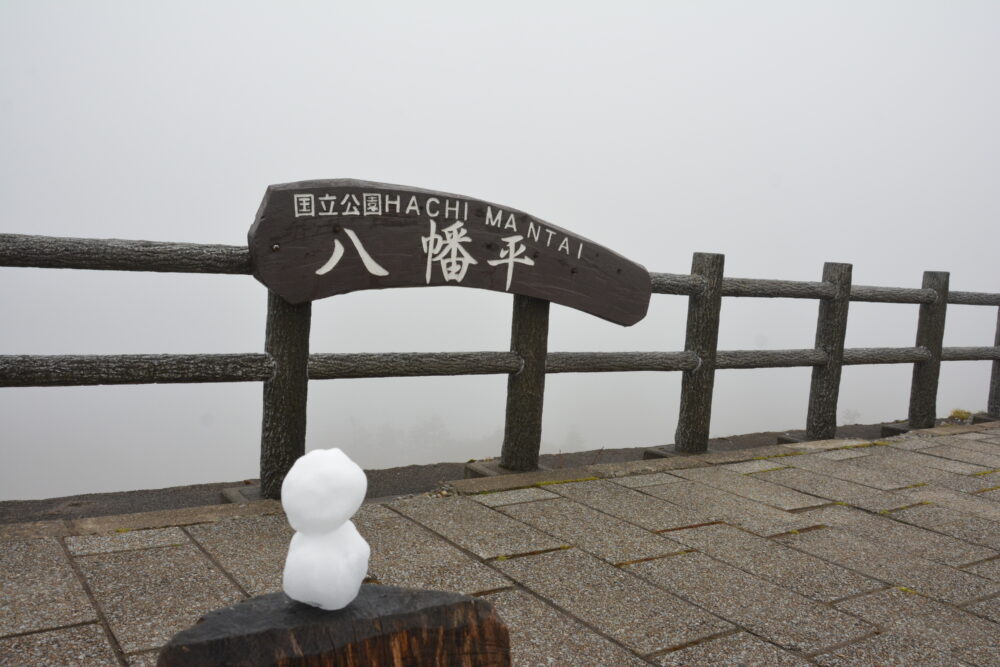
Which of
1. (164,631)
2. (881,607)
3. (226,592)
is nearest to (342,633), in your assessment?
(164,631)

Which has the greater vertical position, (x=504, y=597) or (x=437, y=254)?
(x=437, y=254)

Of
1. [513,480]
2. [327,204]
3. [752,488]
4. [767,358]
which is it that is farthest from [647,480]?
[327,204]

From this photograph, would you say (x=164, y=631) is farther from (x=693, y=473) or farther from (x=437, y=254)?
(x=693, y=473)

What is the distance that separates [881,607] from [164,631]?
1966mm

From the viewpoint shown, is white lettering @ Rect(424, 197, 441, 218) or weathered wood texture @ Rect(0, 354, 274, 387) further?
white lettering @ Rect(424, 197, 441, 218)

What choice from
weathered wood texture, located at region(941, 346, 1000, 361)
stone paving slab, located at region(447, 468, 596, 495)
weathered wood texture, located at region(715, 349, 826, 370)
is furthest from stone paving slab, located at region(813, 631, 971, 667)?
weathered wood texture, located at region(941, 346, 1000, 361)

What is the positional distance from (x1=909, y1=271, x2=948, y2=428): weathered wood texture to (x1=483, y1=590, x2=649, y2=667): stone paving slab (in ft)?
15.1

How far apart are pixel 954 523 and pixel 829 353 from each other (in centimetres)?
200

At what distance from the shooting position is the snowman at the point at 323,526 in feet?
3.96

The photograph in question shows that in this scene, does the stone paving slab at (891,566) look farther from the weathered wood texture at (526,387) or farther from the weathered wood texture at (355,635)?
the weathered wood texture at (355,635)

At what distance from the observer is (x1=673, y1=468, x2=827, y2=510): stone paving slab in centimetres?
361

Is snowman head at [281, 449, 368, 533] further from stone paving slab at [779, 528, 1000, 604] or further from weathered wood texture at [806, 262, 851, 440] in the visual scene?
weathered wood texture at [806, 262, 851, 440]

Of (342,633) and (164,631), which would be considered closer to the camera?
(342,633)

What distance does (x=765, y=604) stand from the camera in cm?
244
